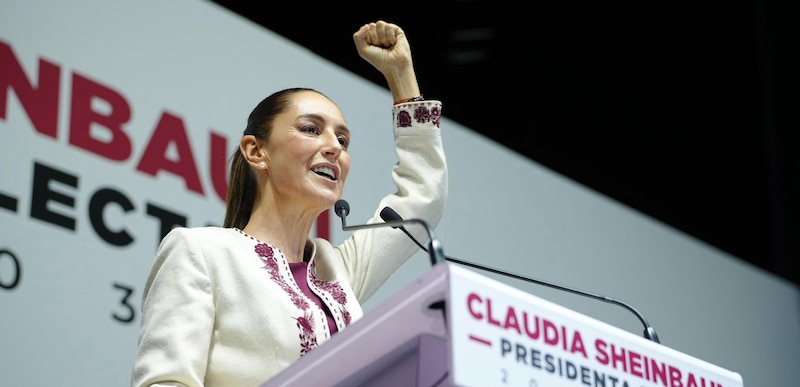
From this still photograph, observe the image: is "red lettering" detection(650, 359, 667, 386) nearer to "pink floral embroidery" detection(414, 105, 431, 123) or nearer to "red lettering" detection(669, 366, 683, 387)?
"red lettering" detection(669, 366, 683, 387)

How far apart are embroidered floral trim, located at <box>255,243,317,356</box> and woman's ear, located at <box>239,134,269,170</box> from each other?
0.19 metres

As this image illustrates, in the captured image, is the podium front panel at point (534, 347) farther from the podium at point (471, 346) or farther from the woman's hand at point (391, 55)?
the woman's hand at point (391, 55)

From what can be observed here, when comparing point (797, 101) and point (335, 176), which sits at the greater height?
point (797, 101)

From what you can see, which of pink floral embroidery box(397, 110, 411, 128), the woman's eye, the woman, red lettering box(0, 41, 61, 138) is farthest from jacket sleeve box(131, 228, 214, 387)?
red lettering box(0, 41, 61, 138)

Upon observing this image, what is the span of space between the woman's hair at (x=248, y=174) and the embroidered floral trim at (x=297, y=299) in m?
0.17

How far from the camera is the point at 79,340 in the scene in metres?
2.47

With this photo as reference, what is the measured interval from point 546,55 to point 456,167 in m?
0.84

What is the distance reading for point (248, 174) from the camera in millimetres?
2154

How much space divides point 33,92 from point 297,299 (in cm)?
99

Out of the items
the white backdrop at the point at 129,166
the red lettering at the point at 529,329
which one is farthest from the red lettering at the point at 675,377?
the white backdrop at the point at 129,166

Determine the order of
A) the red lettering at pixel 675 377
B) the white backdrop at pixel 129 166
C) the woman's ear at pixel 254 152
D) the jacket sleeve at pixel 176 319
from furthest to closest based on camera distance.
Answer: the white backdrop at pixel 129 166 → the woman's ear at pixel 254 152 → the jacket sleeve at pixel 176 319 → the red lettering at pixel 675 377

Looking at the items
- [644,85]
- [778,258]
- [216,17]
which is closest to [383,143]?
[216,17]

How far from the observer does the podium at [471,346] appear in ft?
4.23

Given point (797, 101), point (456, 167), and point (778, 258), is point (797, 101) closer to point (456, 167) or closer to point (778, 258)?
point (778, 258)
